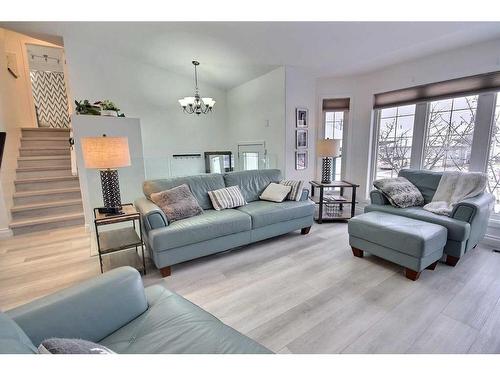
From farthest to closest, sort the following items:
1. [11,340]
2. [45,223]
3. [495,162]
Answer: [45,223], [495,162], [11,340]

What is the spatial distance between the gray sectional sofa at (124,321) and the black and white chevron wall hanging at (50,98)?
7272mm

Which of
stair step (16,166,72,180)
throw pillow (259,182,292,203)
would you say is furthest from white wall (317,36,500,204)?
stair step (16,166,72,180)

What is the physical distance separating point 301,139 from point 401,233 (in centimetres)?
236

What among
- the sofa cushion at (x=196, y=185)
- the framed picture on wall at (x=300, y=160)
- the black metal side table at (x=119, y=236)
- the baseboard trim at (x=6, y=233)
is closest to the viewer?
the black metal side table at (x=119, y=236)

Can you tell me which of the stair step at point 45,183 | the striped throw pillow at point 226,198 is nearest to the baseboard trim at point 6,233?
the stair step at point 45,183

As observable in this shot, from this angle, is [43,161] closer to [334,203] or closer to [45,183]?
[45,183]

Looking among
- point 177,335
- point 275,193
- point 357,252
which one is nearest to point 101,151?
point 177,335

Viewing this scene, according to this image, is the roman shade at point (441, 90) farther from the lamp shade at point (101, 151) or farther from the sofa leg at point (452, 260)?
the lamp shade at point (101, 151)

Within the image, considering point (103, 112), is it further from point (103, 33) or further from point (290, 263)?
point (290, 263)

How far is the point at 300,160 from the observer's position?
415 cm

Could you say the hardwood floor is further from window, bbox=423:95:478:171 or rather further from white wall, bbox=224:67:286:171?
white wall, bbox=224:67:286:171

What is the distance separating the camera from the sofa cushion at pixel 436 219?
7.30 ft

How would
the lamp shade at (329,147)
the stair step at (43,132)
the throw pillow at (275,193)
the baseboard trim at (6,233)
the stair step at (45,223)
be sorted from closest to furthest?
the throw pillow at (275,193), the baseboard trim at (6,233), the stair step at (45,223), the lamp shade at (329,147), the stair step at (43,132)

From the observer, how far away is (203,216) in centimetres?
257
